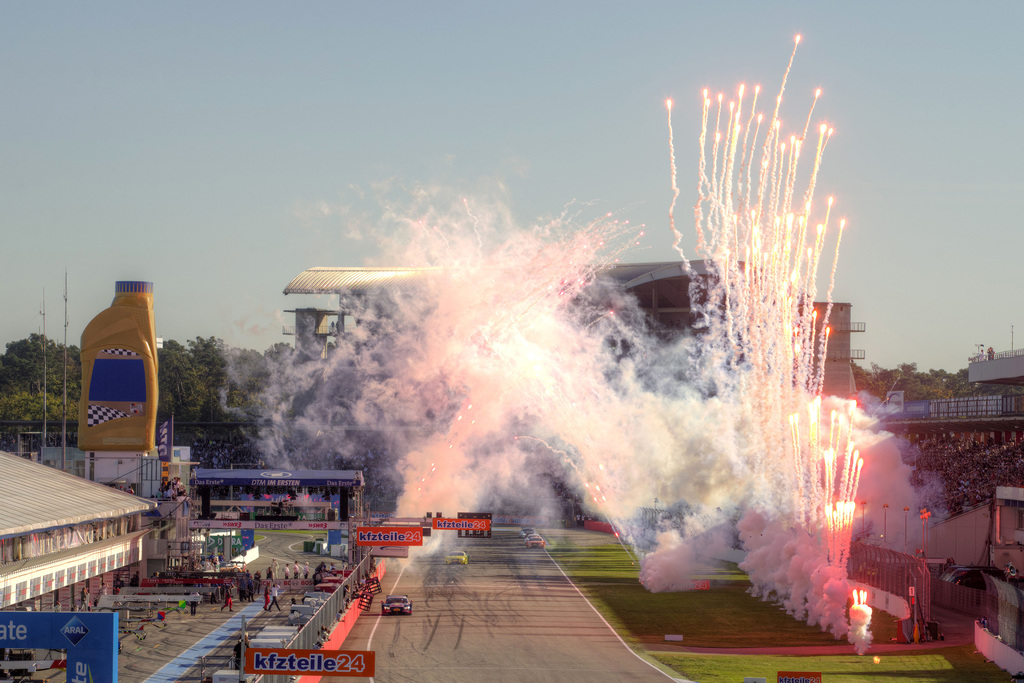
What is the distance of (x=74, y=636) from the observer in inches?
894

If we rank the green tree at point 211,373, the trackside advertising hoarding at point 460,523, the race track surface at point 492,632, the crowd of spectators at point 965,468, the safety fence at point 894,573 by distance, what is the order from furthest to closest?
the green tree at point 211,373 < the crowd of spectators at point 965,468 < the trackside advertising hoarding at point 460,523 < the safety fence at point 894,573 < the race track surface at point 492,632

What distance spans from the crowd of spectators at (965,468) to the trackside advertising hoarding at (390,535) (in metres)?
32.1

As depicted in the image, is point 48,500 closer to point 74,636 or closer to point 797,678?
point 74,636

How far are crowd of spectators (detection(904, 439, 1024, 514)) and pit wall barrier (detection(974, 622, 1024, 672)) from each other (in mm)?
17978

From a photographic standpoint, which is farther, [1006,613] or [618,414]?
[618,414]

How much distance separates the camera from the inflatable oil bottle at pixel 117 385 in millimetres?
56469

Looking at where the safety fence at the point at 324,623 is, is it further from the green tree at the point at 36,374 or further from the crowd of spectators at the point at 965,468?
the green tree at the point at 36,374

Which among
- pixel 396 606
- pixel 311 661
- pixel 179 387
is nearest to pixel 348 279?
pixel 179 387

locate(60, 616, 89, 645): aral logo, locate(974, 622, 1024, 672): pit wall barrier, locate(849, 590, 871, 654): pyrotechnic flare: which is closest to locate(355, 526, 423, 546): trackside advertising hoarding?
locate(849, 590, 871, 654): pyrotechnic flare

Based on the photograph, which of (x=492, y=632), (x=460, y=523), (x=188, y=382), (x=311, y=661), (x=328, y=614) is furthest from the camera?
(x=188, y=382)

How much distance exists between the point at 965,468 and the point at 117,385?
50.4 metres

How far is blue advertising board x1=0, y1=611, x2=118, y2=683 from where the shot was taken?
2259cm

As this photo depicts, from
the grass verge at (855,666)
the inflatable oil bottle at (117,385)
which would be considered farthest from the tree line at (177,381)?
the grass verge at (855,666)

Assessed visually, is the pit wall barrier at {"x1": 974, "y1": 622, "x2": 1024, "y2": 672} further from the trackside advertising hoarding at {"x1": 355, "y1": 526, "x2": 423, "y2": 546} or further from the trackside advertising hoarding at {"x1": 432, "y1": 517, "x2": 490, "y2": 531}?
the trackside advertising hoarding at {"x1": 355, "y1": 526, "x2": 423, "y2": 546}
